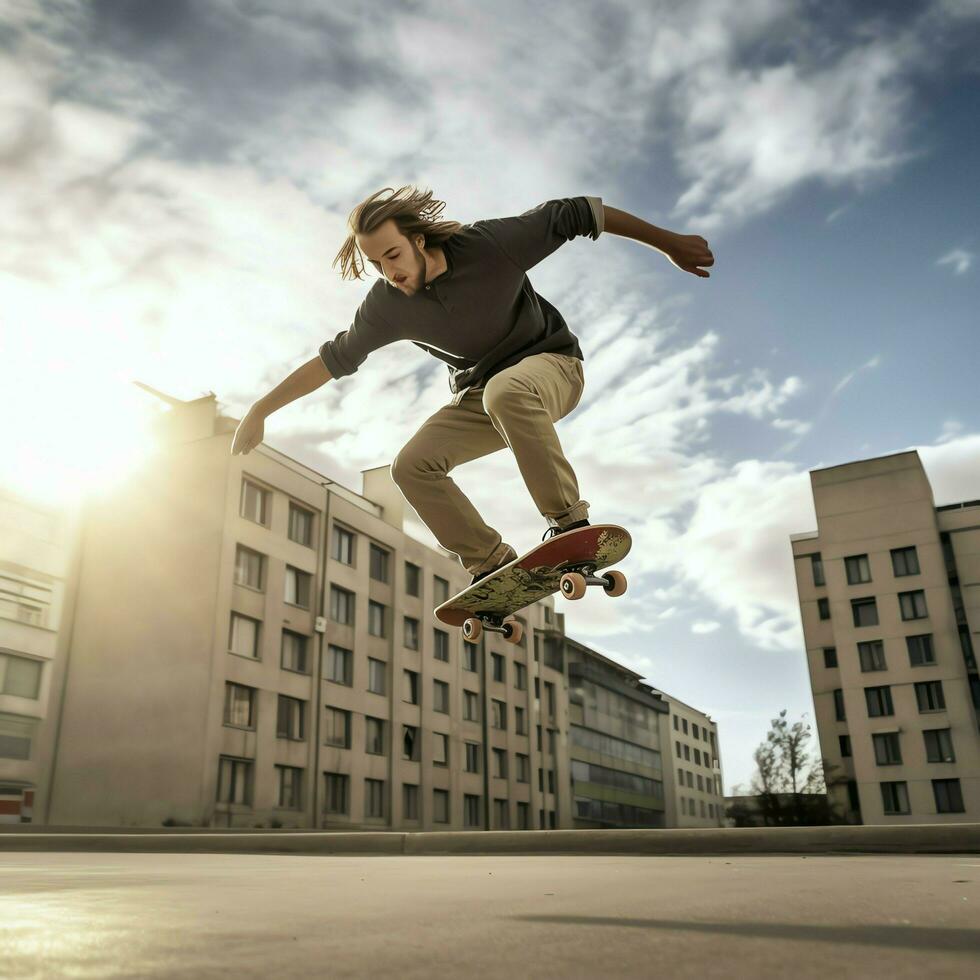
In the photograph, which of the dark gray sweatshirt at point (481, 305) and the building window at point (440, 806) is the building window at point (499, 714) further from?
the dark gray sweatshirt at point (481, 305)

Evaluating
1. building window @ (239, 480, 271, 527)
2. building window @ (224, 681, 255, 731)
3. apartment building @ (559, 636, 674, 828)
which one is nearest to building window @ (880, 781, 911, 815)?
apartment building @ (559, 636, 674, 828)

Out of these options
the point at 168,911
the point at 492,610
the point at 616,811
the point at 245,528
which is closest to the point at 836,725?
the point at 616,811

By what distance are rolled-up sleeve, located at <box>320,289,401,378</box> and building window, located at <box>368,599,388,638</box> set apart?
3621 centimetres

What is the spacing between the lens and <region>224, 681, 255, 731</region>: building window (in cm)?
3112

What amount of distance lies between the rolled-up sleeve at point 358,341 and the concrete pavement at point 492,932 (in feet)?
11.7

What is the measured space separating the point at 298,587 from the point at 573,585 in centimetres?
3231

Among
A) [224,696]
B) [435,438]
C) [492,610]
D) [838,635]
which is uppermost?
[838,635]

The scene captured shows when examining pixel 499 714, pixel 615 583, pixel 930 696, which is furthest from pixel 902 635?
pixel 615 583

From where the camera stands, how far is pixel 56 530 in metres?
33.1

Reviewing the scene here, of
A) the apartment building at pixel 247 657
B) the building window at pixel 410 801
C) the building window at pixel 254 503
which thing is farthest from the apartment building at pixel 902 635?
the building window at pixel 254 503

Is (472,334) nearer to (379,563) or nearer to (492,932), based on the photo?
(492,932)

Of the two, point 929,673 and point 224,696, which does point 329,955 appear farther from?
point 929,673

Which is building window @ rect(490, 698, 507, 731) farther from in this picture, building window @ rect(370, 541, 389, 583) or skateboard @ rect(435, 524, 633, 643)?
skateboard @ rect(435, 524, 633, 643)

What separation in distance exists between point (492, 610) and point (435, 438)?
150 centimetres
